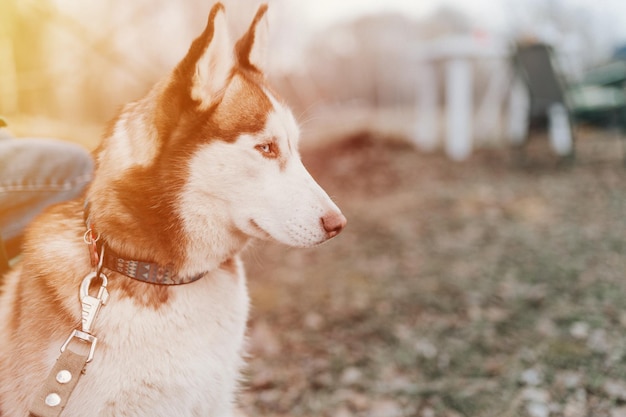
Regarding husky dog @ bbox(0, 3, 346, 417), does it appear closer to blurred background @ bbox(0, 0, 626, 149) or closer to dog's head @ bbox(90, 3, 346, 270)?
dog's head @ bbox(90, 3, 346, 270)

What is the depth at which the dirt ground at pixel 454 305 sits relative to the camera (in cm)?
302

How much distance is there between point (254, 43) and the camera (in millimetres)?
2010

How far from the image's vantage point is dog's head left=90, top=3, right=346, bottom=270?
1.69m

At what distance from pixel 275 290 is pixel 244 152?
3.22 metres

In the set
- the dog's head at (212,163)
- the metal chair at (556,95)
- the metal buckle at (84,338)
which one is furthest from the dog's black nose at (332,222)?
the metal chair at (556,95)

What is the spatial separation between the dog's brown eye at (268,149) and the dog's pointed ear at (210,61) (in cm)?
20

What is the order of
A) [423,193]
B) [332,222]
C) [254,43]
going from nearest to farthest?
[332,222] → [254,43] → [423,193]

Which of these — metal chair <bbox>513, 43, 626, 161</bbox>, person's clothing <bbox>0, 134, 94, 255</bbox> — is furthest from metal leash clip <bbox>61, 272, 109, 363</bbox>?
metal chair <bbox>513, 43, 626, 161</bbox>

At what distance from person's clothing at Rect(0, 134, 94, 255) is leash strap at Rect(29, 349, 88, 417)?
2.27 ft

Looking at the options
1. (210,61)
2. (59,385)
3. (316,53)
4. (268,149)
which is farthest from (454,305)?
(316,53)

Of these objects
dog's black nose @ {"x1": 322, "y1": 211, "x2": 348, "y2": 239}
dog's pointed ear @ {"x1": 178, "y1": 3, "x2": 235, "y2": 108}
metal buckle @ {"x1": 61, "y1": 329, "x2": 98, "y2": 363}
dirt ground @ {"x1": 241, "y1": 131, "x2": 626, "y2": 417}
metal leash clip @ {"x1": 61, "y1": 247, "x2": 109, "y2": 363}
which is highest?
dog's pointed ear @ {"x1": 178, "y1": 3, "x2": 235, "y2": 108}

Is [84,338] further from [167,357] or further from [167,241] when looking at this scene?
[167,241]

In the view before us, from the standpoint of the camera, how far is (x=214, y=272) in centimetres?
183

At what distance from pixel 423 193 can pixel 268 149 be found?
568 centimetres
